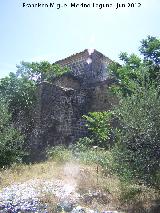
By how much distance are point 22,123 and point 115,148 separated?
16101 millimetres

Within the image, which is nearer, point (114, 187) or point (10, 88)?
point (114, 187)

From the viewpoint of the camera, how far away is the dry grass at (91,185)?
11.5 m

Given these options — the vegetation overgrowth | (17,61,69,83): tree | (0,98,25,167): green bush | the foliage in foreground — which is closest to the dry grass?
the vegetation overgrowth

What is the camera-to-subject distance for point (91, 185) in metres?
13.3

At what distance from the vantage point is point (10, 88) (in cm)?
2956

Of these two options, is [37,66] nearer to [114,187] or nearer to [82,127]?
[82,127]

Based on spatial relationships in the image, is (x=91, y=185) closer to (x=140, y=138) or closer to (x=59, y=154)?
(x=140, y=138)

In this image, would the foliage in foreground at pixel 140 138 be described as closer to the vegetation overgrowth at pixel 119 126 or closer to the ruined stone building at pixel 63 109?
the vegetation overgrowth at pixel 119 126

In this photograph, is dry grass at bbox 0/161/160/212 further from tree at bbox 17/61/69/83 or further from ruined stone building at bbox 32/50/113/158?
tree at bbox 17/61/69/83

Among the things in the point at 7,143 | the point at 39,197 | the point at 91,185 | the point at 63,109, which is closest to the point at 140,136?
the point at 91,185

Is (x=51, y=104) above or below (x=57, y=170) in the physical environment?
above

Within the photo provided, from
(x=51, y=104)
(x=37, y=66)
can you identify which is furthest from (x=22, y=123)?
(x=37, y=66)

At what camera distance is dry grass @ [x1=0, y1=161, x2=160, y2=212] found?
452 inches

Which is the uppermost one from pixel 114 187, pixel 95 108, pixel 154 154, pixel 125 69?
pixel 125 69
